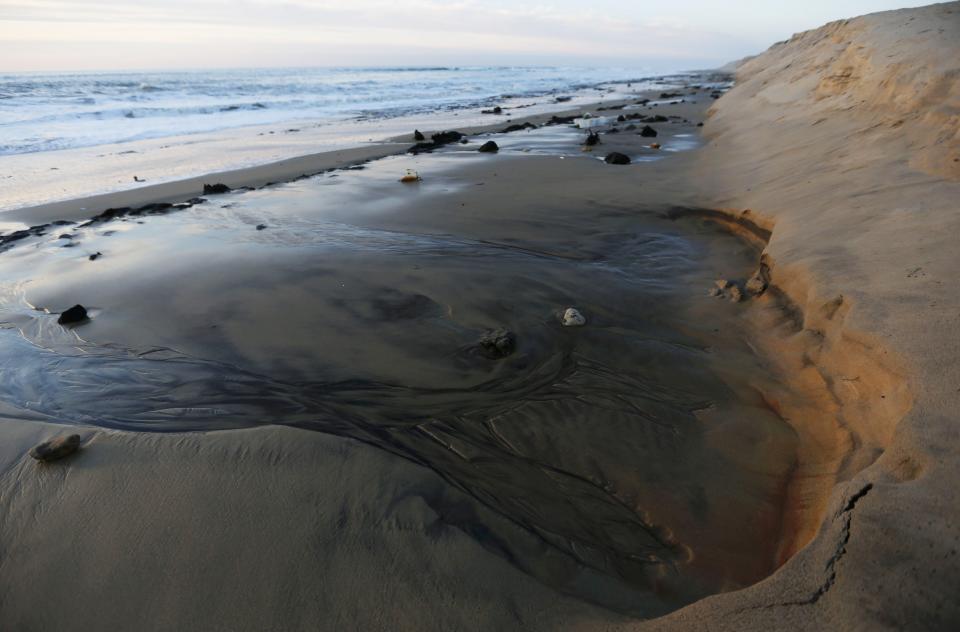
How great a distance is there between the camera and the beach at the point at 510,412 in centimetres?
169

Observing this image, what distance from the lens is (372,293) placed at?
396 cm

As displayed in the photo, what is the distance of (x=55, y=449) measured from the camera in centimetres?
230

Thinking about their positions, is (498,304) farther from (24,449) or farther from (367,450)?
(24,449)

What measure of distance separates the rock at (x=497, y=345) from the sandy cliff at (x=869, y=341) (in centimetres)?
149

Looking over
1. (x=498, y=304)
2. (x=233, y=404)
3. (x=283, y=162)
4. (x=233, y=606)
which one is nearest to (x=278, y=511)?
(x=233, y=606)

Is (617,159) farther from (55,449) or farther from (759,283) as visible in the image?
(55,449)

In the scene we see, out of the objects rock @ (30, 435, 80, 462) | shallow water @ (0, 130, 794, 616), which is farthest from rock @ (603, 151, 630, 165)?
rock @ (30, 435, 80, 462)

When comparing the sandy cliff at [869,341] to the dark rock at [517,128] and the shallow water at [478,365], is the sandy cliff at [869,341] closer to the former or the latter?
the shallow water at [478,365]

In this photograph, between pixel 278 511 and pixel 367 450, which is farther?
pixel 367 450

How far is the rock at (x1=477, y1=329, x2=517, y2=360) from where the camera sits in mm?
3182

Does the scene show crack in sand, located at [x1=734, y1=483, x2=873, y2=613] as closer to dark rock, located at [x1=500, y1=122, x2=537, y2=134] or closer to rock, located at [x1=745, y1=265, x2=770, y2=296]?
rock, located at [x1=745, y1=265, x2=770, y2=296]

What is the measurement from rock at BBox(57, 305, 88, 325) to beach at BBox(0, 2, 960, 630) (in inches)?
1.5

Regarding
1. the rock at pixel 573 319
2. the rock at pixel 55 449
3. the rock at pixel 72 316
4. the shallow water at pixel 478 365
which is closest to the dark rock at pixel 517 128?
the shallow water at pixel 478 365

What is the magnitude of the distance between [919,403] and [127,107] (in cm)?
2779
